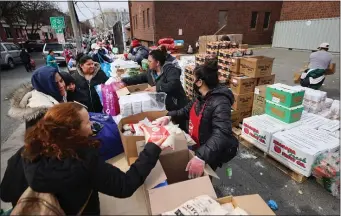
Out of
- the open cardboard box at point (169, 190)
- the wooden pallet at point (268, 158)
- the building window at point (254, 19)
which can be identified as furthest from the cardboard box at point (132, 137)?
the building window at point (254, 19)

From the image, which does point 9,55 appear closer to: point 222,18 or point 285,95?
point 222,18

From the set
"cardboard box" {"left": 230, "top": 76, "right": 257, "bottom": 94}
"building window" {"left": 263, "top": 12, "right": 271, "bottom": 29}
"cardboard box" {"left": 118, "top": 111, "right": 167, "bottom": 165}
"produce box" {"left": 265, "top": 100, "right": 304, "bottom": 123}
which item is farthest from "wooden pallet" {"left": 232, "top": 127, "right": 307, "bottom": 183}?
"building window" {"left": 263, "top": 12, "right": 271, "bottom": 29}

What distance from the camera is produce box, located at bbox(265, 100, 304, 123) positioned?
3429 mm

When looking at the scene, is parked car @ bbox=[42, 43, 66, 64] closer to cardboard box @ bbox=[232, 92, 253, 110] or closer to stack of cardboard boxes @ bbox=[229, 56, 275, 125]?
stack of cardboard boxes @ bbox=[229, 56, 275, 125]

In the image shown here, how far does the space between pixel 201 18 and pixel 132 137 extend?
1778 centimetres

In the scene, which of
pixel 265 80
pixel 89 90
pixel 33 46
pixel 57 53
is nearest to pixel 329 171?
pixel 265 80

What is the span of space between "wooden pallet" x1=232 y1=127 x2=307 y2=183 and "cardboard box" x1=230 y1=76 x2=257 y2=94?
815 millimetres

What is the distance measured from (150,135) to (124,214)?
0.56 metres

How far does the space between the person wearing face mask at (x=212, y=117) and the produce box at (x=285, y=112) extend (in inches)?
74.2

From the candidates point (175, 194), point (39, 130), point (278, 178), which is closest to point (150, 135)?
point (175, 194)

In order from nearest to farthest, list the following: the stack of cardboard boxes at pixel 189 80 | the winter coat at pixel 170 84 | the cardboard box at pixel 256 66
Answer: the winter coat at pixel 170 84 → the cardboard box at pixel 256 66 → the stack of cardboard boxes at pixel 189 80

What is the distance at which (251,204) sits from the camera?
1.22 meters

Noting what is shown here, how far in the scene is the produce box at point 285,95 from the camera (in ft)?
11.2

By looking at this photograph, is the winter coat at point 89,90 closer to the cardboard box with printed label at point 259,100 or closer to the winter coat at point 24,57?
the cardboard box with printed label at point 259,100
